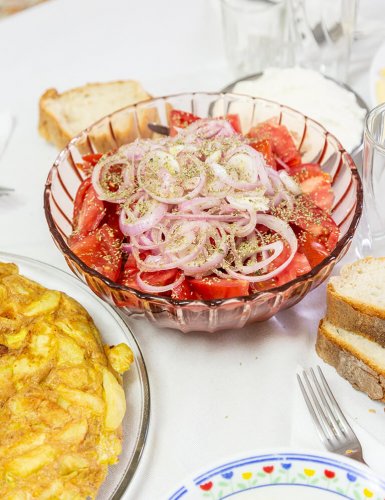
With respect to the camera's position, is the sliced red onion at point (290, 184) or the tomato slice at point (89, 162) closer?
the sliced red onion at point (290, 184)

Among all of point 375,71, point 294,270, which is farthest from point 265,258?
point 375,71

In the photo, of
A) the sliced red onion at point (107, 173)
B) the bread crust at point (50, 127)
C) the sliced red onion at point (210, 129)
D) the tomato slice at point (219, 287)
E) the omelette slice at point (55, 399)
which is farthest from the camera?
the bread crust at point (50, 127)

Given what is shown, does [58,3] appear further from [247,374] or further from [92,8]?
[247,374]

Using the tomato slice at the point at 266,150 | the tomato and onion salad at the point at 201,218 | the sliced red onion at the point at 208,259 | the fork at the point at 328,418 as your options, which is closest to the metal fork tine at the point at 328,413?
the fork at the point at 328,418

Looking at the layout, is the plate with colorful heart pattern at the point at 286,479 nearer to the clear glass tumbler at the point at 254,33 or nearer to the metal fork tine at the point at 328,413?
the metal fork tine at the point at 328,413

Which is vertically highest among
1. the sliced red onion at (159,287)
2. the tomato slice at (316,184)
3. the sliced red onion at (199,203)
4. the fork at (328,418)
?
the sliced red onion at (199,203)

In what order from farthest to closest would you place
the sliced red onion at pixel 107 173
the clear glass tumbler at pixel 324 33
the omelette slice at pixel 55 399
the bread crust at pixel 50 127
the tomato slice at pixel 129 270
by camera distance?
1. the clear glass tumbler at pixel 324 33
2. the bread crust at pixel 50 127
3. the sliced red onion at pixel 107 173
4. the tomato slice at pixel 129 270
5. the omelette slice at pixel 55 399

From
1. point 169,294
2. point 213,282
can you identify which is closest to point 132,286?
point 169,294

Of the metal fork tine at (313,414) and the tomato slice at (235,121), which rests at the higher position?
the tomato slice at (235,121)
